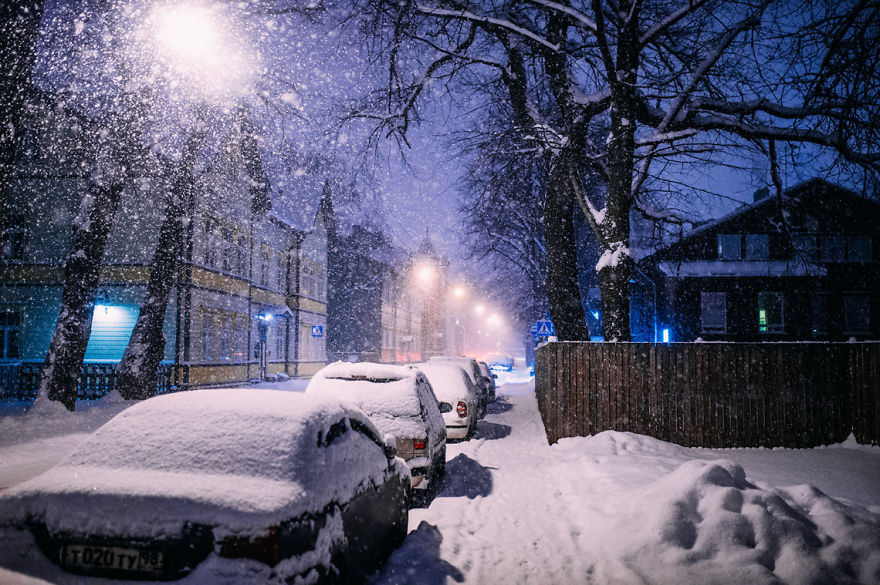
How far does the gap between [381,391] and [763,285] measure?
32836mm

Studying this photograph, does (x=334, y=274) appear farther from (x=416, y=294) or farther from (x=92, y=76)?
(x=92, y=76)

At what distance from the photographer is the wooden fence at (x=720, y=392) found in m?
9.62

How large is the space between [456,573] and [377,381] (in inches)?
137

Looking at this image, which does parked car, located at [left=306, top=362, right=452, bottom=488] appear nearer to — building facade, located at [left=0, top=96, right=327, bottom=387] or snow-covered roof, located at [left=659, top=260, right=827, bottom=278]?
building facade, located at [left=0, top=96, right=327, bottom=387]

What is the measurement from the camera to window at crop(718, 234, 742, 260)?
1344 inches

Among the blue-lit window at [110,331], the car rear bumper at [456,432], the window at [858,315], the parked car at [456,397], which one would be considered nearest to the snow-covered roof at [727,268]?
the window at [858,315]

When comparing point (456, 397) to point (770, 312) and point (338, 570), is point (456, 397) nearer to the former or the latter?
point (338, 570)

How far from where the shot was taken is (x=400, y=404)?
7.32 metres

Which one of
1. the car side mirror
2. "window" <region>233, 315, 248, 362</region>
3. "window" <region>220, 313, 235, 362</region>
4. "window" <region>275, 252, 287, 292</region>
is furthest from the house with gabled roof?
the car side mirror

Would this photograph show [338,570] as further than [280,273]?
No

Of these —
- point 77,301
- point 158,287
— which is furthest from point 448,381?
point 158,287

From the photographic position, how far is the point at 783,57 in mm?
7160

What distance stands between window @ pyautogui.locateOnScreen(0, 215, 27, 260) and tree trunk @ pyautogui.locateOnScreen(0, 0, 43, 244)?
14.4m

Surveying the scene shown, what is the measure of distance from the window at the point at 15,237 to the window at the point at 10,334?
2483 millimetres
